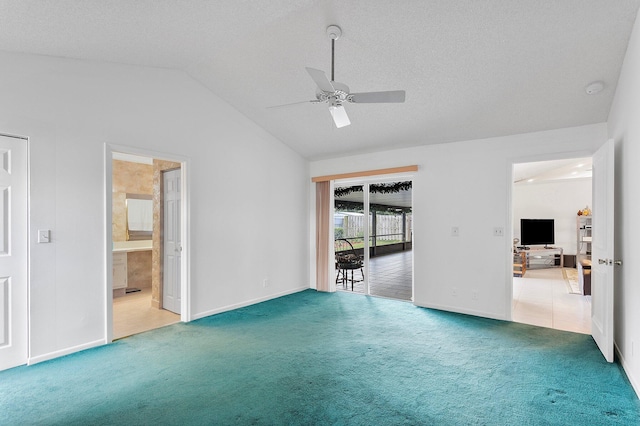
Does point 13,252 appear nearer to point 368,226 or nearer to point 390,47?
point 390,47

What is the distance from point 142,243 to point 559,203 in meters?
10.0

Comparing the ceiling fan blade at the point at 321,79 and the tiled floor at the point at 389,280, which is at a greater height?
the ceiling fan blade at the point at 321,79

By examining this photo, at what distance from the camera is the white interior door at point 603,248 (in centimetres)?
289

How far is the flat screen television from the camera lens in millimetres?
8445

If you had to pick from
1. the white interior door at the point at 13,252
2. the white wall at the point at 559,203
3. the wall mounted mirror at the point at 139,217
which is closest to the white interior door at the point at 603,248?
the white interior door at the point at 13,252

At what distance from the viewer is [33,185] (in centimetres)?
291

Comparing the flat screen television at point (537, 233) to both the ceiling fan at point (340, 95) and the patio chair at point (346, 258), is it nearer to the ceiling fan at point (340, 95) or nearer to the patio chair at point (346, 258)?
the patio chair at point (346, 258)

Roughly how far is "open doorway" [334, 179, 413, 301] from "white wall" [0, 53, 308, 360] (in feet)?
4.53

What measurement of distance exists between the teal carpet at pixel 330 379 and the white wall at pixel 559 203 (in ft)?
20.6

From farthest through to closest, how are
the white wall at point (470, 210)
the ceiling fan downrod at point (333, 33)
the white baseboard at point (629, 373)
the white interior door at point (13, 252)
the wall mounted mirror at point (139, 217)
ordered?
the wall mounted mirror at point (139, 217) < the white wall at point (470, 210) < the ceiling fan downrod at point (333, 33) < the white interior door at point (13, 252) < the white baseboard at point (629, 373)

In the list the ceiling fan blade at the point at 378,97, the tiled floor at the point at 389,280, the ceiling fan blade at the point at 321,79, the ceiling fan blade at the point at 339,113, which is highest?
the ceiling fan blade at the point at 321,79

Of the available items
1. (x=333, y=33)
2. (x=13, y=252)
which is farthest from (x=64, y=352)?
(x=333, y=33)

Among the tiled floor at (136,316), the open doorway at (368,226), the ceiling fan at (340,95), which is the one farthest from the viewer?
the open doorway at (368,226)

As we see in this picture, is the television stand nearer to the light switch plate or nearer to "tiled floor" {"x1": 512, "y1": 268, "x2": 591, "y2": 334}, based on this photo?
"tiled floor" {"x1": 512, "y1": 268, "x2": 591, "y2": 334}
